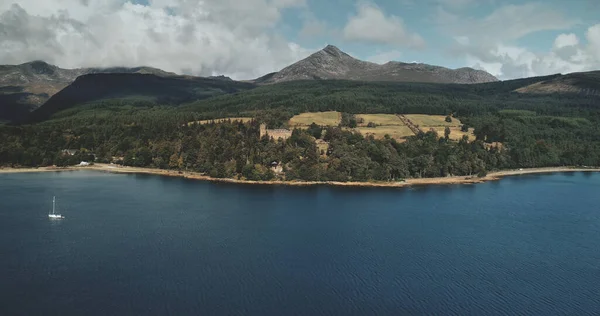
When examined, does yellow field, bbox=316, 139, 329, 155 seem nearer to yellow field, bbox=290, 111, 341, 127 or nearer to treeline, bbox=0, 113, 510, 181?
treeline, bbox=0, 113, 510, 181

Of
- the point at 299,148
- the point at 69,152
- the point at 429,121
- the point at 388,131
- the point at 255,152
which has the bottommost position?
the point at 69,152

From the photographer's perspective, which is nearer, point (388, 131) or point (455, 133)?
point (388, 131)

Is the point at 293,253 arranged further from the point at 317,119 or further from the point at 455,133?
the point at 455,133

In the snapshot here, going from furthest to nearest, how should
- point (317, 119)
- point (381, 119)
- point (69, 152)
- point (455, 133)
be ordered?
point (381, 119) < point (317, 119) < point (455, 133) < point (69, 152)

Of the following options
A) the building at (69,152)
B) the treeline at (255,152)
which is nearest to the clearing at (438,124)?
the treeline at (255,152)

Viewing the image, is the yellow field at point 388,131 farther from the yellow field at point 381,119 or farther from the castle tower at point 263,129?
the castle tower at point 263,129

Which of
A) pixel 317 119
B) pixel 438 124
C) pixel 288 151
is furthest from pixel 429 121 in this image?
pixel 288 151
